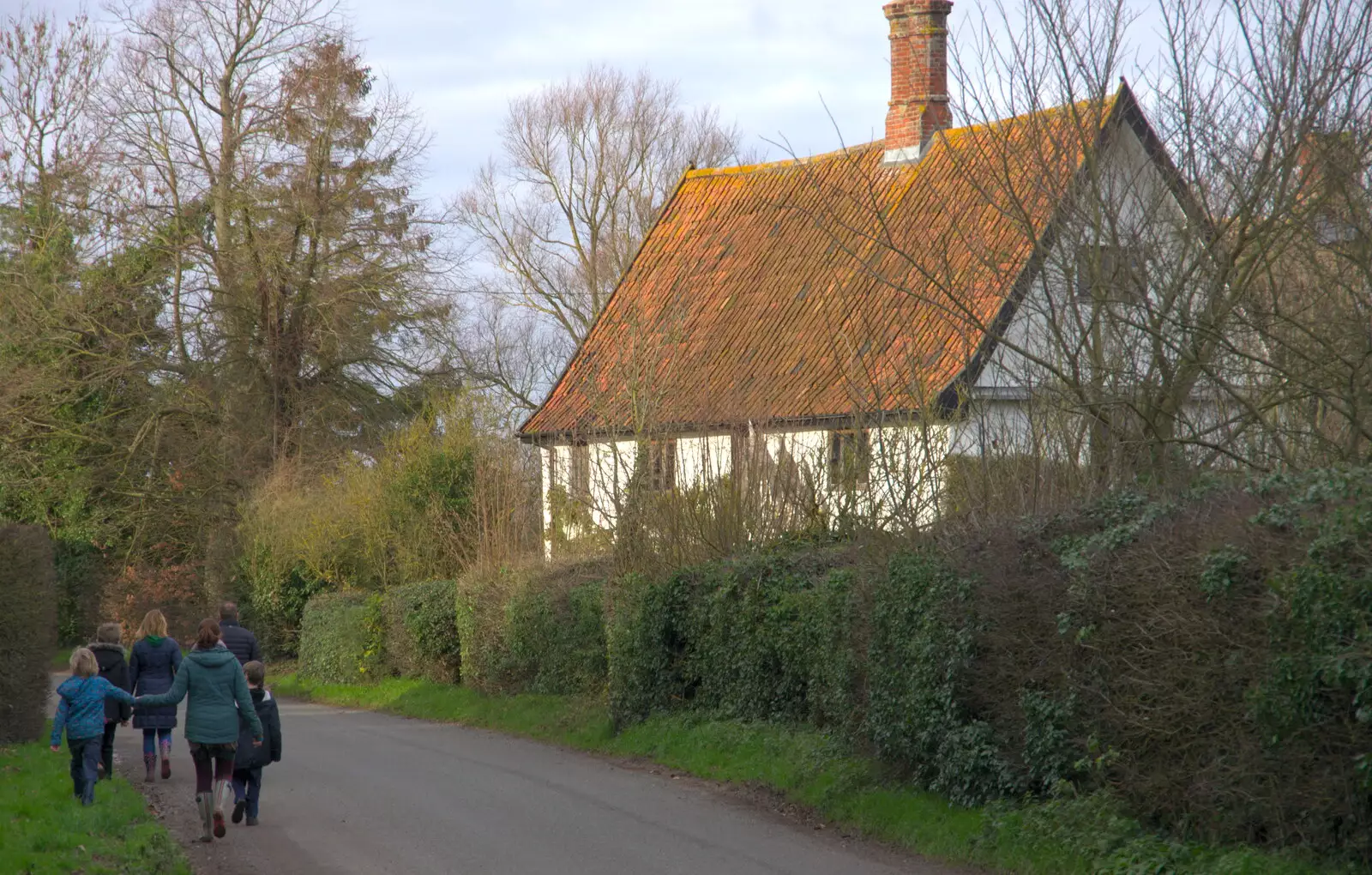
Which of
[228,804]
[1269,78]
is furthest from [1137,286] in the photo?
[228,804]

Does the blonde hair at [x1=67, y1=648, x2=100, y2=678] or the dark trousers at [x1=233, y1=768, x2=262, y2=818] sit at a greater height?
the blonde hair at [x1=67, y1=648, x2=100, y2=678]

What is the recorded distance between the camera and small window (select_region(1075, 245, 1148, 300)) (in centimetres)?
1084

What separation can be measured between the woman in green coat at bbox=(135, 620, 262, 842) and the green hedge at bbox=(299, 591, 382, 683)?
588 inches

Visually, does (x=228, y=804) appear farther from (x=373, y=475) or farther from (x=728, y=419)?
(x=373, y=475)

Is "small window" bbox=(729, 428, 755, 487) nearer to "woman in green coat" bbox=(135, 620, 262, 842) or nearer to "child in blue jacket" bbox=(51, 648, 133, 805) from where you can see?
"woman in green coat" bbox=(135, 620, 262, 842)

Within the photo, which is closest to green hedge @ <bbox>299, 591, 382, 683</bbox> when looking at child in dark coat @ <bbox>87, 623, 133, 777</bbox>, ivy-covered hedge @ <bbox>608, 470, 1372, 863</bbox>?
child in dark coat @ <bbox>87, 623, 133, 777</bbox>

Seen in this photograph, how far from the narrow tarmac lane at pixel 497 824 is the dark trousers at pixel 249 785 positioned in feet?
0.91

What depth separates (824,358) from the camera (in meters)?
22.9

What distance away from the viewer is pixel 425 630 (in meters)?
23.8

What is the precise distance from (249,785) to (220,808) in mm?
750

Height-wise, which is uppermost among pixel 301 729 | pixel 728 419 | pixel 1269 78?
pixel 1269 78

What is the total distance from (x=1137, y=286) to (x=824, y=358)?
12.2 meters

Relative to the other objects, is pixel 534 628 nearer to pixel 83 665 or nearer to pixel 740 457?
pixel 740 457

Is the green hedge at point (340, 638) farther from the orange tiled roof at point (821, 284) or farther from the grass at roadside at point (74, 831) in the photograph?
the grass at roadside at point (74, 831)
